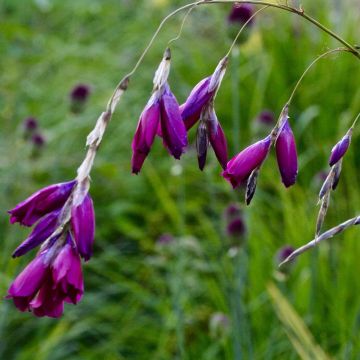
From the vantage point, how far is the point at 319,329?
8.24 feet

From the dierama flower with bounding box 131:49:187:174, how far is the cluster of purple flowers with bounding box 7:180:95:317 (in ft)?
0.28

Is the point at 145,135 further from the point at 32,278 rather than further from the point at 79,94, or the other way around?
the point at 79,94

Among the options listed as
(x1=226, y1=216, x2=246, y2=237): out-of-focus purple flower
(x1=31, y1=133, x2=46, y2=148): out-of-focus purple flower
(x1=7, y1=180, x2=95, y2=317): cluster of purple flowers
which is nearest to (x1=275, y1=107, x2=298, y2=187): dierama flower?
(x1=7, y1=180, x2=95, y2=317): cluster of purple flowers

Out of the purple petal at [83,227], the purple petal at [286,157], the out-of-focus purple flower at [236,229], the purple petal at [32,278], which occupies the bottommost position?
the out-of-focus purple flower at [236,229]

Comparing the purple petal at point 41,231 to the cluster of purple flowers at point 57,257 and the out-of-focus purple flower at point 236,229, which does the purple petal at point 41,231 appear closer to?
the cluster of purple flowers at point 57,257

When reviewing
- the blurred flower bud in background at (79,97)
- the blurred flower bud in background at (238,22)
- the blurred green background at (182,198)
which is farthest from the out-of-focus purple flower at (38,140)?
the blurred flower bud in background at (238,22)

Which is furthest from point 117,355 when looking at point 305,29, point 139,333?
point 305,29

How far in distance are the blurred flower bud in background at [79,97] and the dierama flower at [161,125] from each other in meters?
2.00

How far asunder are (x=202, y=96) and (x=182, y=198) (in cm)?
215

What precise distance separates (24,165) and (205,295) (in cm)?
89

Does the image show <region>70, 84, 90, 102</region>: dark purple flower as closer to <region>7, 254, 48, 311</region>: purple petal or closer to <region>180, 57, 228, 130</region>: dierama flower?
<region>180, 57, 228, 130</region>: dierama flower

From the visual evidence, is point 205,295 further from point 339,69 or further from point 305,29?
point 305,29

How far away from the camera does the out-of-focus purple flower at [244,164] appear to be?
1.00 m

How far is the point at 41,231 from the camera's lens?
37.0 inches
